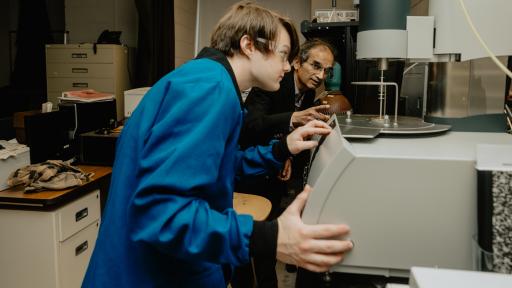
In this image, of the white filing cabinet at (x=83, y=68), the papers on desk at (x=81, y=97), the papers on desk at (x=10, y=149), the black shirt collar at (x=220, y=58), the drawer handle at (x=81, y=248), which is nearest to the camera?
the black shirt collar at (x=220, y=58)

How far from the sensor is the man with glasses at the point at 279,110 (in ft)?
6.21

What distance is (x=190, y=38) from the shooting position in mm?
4465

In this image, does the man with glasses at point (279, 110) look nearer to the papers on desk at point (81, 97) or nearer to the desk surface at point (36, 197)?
the desk surface at point (36, 197)

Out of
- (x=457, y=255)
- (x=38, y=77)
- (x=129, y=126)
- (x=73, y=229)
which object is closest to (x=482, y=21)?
(x=457, y=255)

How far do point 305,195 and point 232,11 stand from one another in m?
0.49

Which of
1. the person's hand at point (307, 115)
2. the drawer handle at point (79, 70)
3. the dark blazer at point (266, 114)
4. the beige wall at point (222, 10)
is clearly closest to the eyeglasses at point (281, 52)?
the person's hand at point (307, 115)

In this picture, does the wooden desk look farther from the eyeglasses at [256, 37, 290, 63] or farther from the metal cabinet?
the eyeglasses at [256, 37, 290, 63]

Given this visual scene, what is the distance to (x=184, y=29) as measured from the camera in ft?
13.9

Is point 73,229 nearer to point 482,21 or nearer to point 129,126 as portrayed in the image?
point 129,126

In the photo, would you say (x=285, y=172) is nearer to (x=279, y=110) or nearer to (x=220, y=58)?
(x=279, y=110)

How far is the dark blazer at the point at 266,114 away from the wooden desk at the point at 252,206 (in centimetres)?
26

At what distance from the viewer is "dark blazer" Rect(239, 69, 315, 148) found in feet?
5.74

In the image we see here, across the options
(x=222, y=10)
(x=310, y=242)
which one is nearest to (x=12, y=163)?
(x=310, y=242)

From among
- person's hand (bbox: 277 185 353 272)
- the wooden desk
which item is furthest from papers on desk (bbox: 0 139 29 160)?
person's hand (bbox: 277 185 353 272)
